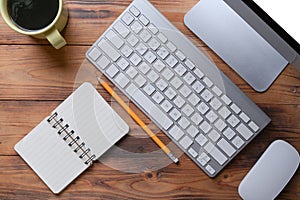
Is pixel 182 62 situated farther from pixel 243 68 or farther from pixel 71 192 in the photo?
pixel 71 192

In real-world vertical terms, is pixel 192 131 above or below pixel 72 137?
above

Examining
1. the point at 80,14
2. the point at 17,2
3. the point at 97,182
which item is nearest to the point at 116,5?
the point at 80,14

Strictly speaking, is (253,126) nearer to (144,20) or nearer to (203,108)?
(203,108)

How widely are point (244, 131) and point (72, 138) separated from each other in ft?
0.91

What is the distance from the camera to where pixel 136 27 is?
899 millimetres

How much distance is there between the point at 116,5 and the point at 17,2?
0.16 metres

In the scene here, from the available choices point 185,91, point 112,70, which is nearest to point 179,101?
point 185,91

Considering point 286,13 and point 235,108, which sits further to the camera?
point 235,108

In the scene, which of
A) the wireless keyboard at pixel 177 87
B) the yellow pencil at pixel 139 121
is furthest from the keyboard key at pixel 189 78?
the yellow pencil at pixel 139 121

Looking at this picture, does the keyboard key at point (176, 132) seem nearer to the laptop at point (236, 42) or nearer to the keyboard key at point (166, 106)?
the keyboard key at point (166, 106)

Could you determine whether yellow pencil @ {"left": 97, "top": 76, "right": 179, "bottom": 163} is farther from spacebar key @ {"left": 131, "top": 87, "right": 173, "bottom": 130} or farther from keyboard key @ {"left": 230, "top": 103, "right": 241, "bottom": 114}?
keyboard key @ {"left": 230, "top": 103, "right": 241, "bottom": 114}

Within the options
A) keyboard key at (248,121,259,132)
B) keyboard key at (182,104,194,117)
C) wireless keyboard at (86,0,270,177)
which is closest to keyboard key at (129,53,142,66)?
wireless keyboard at (86,0,270,177)

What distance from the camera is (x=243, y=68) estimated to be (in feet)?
2.95

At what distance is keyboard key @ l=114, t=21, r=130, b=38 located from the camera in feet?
2.95
